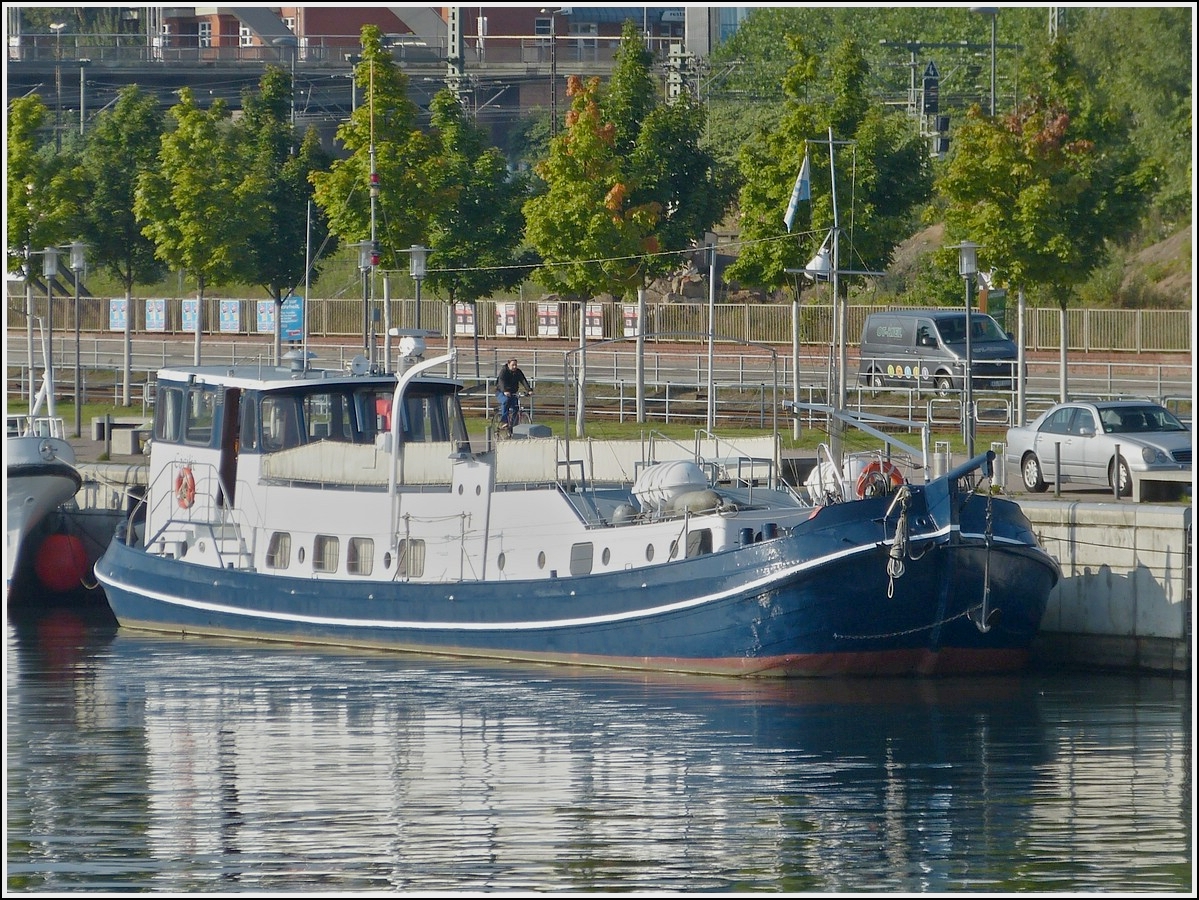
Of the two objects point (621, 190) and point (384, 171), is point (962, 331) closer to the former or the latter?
point (621, 190)

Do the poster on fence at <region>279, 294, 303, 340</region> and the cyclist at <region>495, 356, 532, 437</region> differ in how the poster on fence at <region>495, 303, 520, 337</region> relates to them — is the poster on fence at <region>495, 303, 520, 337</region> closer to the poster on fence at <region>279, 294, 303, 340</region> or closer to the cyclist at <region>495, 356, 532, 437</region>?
the poster on fence at <region>279, 294, 303, 340</region>

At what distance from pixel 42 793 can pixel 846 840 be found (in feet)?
26.7

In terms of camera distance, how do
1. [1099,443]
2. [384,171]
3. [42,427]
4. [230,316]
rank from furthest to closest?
[230,316] → [384,171] → [42,427] → [1099,443]

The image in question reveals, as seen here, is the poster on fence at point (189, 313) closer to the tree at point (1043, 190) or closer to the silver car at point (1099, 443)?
the tree at point (1043, 190)

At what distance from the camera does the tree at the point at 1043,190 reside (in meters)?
37.0

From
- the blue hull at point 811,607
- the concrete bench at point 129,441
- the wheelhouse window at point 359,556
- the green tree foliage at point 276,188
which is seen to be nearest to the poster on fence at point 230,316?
the green tree foliage at point 276,188

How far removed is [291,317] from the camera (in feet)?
191

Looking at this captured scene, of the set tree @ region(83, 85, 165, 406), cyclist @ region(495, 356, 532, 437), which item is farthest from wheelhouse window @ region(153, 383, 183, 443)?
tree @ region(83, 85, 165, 406)

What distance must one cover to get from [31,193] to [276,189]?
251 inches

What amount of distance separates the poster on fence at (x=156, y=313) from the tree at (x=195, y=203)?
787 inches

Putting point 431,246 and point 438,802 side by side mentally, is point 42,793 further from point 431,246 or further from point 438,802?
point 431,246

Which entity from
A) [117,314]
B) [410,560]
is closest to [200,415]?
[410,560]

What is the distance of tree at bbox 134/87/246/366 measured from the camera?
46562 millimetres

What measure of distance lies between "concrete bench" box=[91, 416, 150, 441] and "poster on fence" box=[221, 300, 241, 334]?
2004 centimetres
